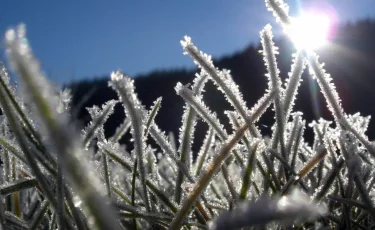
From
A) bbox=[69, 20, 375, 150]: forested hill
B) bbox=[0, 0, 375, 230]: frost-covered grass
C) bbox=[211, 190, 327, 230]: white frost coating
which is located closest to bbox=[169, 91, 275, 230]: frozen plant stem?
bbox=[0, 0, 375, 230]: frost-covered grass

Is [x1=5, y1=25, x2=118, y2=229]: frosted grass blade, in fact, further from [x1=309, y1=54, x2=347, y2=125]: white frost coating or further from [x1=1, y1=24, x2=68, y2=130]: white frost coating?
[x1=309, y1=54, x2=347, y2=125]: white frost coating

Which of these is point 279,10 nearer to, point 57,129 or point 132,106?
point 132,106

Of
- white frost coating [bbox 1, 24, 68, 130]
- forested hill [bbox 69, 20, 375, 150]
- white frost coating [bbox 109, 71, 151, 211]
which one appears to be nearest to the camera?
white frost coating [bbox 1, 24, 68, 130]

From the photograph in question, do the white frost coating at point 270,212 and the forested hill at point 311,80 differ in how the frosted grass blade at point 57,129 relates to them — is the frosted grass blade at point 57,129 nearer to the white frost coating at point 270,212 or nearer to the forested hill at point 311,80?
the white frost coating at point 270,212

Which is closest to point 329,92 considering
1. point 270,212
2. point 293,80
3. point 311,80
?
point 293,80

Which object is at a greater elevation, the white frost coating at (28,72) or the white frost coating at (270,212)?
the white frost coating at (28,72)

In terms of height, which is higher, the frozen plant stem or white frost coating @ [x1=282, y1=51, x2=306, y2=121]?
white frost coating @ [x1=282, y1=51, x2=306, y2=121]

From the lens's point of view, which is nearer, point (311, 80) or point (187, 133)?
point (187, 133)

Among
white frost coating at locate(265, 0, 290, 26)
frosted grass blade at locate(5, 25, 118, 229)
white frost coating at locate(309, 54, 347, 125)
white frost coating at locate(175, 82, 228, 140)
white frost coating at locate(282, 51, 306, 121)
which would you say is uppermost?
white frost coating at locate(265, 0, 290, 26)

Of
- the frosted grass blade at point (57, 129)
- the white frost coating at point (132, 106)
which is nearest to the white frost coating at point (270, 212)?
the frosted grass blade at point (57, 129)

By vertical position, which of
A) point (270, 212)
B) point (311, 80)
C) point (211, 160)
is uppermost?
point (311, 80)

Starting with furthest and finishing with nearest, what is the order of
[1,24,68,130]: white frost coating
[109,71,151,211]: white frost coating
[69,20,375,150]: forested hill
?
[69,20,375,150]: forested hill
[109,71,151,211]: white frost coating
[1,24,68,130]: white frost coating

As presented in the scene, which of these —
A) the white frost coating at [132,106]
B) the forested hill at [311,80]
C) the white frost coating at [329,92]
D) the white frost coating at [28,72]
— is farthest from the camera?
the forested hill at [311,80]

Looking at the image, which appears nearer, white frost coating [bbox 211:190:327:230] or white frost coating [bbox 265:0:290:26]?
white frost coating [bbox 211:190:327:230]
